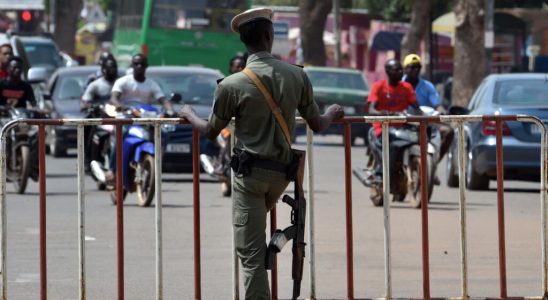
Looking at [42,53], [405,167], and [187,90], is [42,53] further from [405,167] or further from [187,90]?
[405,167]

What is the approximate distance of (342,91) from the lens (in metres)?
32.6

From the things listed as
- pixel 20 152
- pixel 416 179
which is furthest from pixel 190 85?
pixel 416 179

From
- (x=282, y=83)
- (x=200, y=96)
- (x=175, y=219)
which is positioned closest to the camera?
(x=282, y=83)

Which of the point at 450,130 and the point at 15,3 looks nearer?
the point at 450,130

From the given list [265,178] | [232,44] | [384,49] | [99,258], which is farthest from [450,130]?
[384,49]

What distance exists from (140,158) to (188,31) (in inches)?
734

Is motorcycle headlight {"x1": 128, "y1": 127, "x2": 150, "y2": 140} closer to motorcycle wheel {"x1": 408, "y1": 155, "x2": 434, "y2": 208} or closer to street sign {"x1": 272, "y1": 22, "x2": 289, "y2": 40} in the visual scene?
motorcycle wheel {"x1": 408, "y1": 155, "x2": 434, "y2": 208}

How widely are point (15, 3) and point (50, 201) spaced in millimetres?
36898

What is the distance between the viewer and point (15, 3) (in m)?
53.2

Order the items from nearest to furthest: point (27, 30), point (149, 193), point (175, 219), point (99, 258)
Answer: point (99, 258)
point (175, 219)
point (149, 193)
point (27, 30)

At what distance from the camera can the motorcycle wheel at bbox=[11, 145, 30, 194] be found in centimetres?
1781

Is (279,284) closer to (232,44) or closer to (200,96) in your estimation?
(200,96)

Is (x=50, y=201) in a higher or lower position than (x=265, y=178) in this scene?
lower

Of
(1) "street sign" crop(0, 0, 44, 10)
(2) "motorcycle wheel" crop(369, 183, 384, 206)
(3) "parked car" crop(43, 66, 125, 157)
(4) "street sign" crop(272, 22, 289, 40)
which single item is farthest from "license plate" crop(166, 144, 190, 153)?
(1) "street sign" crop(0, 0, 44, 10)
